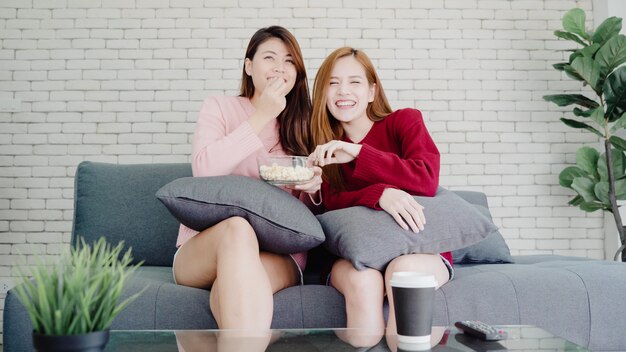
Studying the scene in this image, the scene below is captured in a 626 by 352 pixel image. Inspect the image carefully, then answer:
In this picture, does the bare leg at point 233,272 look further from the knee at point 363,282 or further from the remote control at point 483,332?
the remote control at point 483,332

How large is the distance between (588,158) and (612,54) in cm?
62

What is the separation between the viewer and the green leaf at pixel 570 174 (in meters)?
3.41

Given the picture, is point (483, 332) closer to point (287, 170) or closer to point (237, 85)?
point (287, 170)

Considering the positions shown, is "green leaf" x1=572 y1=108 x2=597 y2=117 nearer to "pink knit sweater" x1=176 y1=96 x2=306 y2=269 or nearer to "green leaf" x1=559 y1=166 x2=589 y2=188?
"green leaf" x1=559 y1=166 x2=589 y2=188

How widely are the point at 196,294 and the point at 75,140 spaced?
2.13 metres

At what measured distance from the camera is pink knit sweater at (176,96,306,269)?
6.37 ft

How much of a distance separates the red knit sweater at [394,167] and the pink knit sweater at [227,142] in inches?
11.8

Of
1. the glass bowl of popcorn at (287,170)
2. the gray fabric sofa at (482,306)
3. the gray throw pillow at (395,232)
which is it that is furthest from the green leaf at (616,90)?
the glass bowl of popcorn at (287,170)

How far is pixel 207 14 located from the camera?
3516 mm

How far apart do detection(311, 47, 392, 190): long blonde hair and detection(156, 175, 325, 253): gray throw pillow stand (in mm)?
377

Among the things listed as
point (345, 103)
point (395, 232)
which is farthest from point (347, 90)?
point (395, 232)

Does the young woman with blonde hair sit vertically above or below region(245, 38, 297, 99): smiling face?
below

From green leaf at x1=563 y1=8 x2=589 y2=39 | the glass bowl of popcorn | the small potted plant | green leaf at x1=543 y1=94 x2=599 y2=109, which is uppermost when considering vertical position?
green leaf at x1=563 y1=8 x2=589 y2=39

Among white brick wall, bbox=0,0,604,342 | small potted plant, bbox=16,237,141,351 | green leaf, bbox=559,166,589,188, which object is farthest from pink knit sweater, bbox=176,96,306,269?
green leaf, bbox=559,166,589,188
